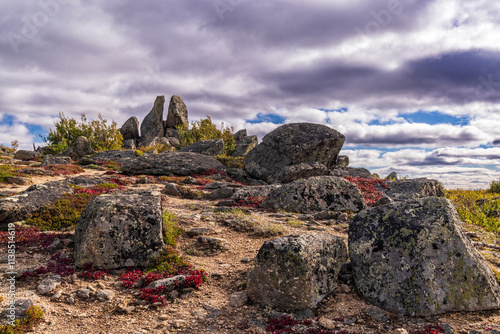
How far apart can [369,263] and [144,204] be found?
6039mm

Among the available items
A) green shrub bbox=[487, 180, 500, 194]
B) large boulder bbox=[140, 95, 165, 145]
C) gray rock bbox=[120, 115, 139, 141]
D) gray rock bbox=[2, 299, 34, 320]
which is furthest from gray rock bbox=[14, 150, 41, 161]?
green shrub bbox=[487, 180, 500, 194]

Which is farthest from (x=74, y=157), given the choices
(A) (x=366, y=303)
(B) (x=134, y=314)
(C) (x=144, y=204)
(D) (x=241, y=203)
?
(A) (x=366, y=303)

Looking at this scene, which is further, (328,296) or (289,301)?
(328,296)

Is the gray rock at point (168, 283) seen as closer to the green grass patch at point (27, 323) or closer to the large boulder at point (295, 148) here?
the green grass patch at point (27, 323)

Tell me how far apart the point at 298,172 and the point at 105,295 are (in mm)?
16281

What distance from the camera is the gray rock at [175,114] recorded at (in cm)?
8088

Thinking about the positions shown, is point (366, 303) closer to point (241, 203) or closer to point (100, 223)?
point (100, 223)

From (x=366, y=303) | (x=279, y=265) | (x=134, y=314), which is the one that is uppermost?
(x=279, y=265)

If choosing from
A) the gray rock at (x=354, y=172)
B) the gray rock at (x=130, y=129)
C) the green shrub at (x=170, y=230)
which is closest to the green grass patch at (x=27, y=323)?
the green shrub at (x=170, y=230)

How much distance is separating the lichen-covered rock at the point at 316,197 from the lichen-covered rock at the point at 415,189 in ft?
18.6

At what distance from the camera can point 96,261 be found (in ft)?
25.7

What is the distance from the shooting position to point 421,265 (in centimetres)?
624

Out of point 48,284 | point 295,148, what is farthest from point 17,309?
point 295,148

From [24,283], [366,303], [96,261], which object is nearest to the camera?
[366,303]
